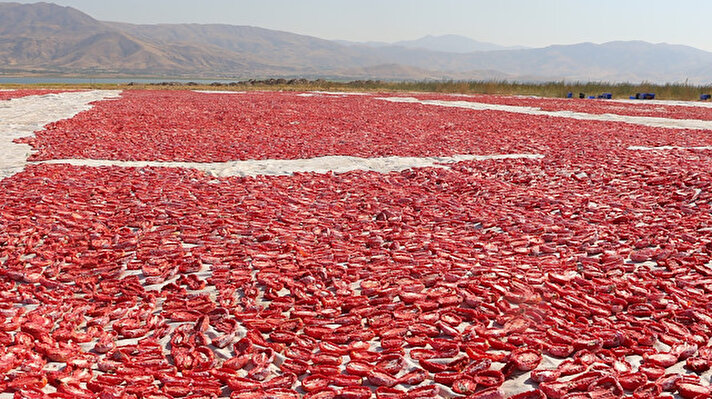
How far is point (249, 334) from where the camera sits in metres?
3.90

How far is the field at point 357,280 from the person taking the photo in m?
3.41

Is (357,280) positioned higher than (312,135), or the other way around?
(312,135)

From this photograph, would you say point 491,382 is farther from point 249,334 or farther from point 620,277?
point 620,277

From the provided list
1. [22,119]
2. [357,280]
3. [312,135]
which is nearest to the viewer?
[357,280]

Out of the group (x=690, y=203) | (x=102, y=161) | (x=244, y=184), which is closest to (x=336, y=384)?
(x=244, y=184)

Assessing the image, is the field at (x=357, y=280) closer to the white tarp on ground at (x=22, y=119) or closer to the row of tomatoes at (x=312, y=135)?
the white tarp on ground at (x=22, y=119)

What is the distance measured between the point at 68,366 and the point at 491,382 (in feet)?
8.87

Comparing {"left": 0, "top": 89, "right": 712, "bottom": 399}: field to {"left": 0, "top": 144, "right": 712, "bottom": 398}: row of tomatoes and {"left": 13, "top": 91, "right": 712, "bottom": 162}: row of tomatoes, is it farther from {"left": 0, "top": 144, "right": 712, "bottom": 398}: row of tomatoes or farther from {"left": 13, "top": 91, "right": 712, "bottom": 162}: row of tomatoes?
{"left": 13, "top": 91, "right": 712, "bottom": 162}: row of tomatoes

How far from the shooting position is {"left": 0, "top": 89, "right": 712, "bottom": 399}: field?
3414 mm

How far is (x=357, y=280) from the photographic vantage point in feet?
16.3

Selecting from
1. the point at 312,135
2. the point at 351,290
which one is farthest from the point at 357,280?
the point at 312,135

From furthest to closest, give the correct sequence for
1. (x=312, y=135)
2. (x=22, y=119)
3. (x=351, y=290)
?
(x=22, y=119)
(x=312, y=135)
(x=351, y=290)

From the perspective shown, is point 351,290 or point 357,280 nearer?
point 351,290

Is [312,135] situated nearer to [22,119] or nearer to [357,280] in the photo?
[22,119]
